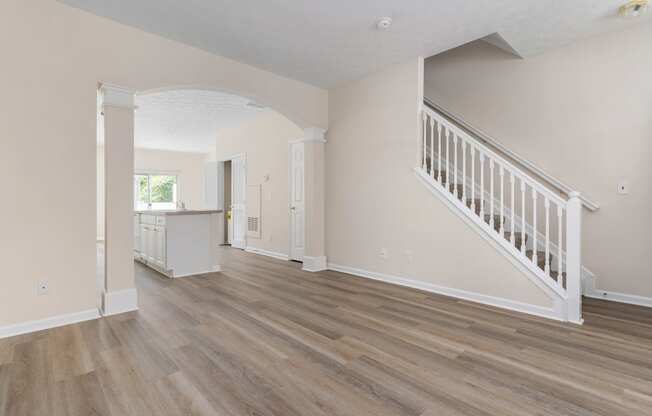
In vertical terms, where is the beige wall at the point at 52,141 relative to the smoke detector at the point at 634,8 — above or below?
below

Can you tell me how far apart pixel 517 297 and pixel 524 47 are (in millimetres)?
2901

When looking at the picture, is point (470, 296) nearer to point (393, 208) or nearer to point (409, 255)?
point (409, 255)

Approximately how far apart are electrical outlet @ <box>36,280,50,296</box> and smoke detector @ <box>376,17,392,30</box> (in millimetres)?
3827

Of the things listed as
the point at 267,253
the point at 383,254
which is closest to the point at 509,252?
the point at 383,254

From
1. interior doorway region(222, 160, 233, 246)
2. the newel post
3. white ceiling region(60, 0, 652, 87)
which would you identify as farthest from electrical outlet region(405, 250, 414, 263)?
interior doorway region(222, 160, 233, 246)

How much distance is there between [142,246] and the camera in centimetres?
555

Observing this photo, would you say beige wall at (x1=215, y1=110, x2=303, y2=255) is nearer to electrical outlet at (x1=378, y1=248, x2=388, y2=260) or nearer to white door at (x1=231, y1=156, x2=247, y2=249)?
white door at (x1=231, y1=156, x2=247, y2=249)

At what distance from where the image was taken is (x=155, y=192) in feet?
33.6

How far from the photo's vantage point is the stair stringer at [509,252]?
2.90 metres

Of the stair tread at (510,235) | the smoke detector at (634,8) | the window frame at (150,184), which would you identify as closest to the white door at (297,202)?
the stair tread at (510,235)

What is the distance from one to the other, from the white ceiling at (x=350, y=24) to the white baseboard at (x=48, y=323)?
2.73m

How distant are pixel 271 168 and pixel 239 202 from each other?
5.34 ft

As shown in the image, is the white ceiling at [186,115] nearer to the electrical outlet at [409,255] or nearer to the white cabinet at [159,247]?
the white cabinet at [159,247]

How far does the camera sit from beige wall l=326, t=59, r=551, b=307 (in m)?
3.44
